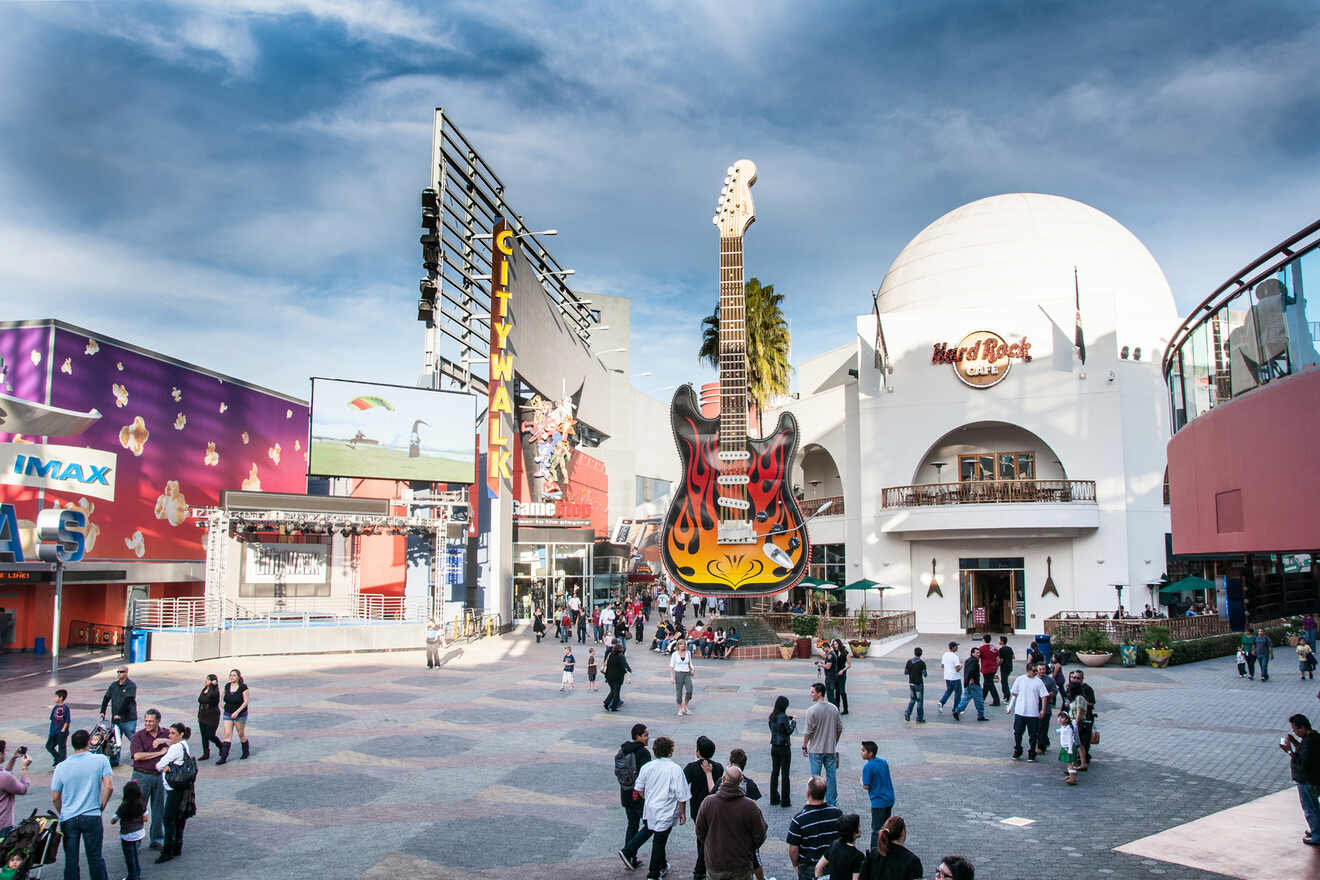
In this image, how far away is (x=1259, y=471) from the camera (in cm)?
782

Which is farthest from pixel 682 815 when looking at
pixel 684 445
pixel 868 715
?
pixel 684 445

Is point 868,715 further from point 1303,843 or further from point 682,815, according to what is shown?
point 682,815

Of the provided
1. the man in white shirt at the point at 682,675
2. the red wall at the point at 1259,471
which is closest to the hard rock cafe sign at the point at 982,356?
the man in white shirt at the point at 682,675

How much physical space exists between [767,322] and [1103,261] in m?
15.0

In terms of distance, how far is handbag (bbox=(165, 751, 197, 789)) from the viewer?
348 inches

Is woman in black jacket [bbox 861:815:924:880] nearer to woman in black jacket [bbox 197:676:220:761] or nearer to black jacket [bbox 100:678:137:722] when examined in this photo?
woman in black jacket [bbox 197:676:220:761]

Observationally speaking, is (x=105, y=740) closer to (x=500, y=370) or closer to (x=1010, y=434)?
(x=500, y=370)

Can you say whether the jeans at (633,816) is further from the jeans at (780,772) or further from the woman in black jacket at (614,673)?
the woman in black jacket at (614,673)

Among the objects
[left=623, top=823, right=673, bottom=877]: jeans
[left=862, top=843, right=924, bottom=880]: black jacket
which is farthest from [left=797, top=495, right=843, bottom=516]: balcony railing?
[left=862, top=843, right=924, bottom=880]: black jacket

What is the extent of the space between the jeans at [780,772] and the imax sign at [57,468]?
15755mm

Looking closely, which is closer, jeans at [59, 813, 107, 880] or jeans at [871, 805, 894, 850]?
jeans at [59, 813, 107, 880]

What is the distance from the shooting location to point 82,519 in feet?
66.6

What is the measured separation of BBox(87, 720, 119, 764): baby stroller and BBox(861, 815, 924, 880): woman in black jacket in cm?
872

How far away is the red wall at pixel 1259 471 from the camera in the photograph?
22.9 ft
